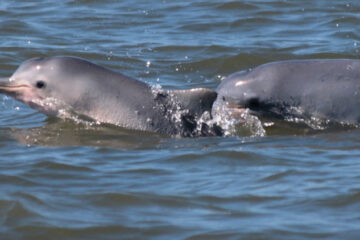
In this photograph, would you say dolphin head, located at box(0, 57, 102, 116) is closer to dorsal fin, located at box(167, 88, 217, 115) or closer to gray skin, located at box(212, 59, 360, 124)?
dorsal fin, located at box(167, 88, 217, 115)

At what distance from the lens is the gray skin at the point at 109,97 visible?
10.2 meters

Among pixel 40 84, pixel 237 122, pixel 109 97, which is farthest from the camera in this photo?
pixel 237 122

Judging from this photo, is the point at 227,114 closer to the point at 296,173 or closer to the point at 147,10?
the point at 296,173

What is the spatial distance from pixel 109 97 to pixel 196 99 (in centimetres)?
91

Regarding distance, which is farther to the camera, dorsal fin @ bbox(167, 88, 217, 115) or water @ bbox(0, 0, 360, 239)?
dorsal fin @ bbox(167, 88, 217, 115)

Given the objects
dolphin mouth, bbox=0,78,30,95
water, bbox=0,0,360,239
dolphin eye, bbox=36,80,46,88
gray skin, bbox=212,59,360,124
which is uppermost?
dolphin eye, bbox=36,80,46,88

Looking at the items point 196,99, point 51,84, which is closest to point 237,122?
point 196,99

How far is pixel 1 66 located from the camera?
46.1 feet

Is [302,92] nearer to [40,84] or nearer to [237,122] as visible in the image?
[237,122]

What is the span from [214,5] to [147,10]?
132 centimetres

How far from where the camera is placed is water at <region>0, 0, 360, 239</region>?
7.37 m

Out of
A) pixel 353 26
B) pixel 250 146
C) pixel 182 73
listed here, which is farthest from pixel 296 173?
pixel 353 26

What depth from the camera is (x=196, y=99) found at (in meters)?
10.1

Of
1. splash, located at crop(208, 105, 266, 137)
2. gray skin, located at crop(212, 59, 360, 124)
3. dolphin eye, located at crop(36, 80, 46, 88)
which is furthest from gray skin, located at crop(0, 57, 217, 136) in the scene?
gray skin, located at crop(212, 59, 360, 124)
